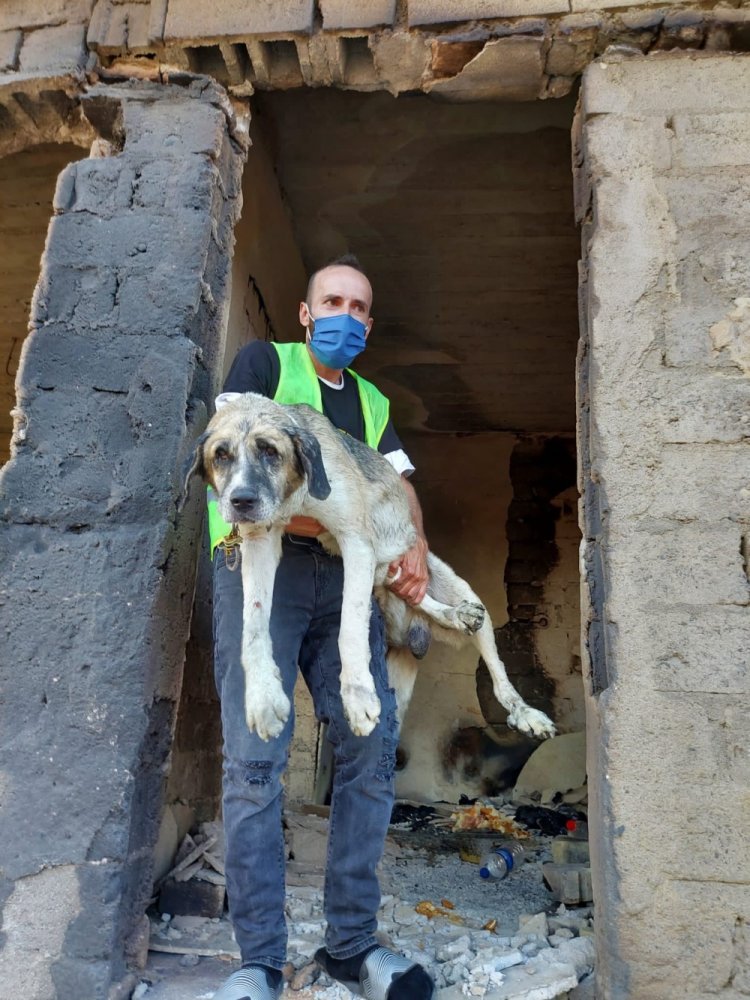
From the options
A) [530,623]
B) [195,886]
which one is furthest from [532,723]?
[530,623]

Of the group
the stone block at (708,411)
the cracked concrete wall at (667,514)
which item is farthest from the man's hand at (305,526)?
the stone block at (708,411)

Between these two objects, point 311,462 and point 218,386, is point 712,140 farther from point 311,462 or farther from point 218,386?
point 218,386

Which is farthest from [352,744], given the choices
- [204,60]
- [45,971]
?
[204,60]

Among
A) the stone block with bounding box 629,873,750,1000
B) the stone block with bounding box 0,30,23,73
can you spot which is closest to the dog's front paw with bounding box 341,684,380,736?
the stone block with bounding box 629,873,750,1000

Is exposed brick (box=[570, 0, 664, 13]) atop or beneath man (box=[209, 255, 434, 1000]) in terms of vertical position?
atop

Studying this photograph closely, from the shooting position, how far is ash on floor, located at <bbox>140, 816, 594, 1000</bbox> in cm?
246

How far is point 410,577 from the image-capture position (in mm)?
2930

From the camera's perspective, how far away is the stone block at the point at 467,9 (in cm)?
311

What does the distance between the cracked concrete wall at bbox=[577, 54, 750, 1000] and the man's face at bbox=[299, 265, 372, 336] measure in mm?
826

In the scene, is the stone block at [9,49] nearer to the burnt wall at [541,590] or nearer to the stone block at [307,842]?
the stone block at [307,842]

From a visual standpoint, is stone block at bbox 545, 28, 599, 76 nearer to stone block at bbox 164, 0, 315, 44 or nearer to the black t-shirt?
stone block at bbox 164, 0, 315, 44

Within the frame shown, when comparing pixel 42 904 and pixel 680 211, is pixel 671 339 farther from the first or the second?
pixel 42 904

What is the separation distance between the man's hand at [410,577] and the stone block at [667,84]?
1.82m

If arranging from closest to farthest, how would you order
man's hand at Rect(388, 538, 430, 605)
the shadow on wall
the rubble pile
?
1. the rubble pile
2. man's hand at Rect(388, 538, 430, 605)
3. the shadow on wall
